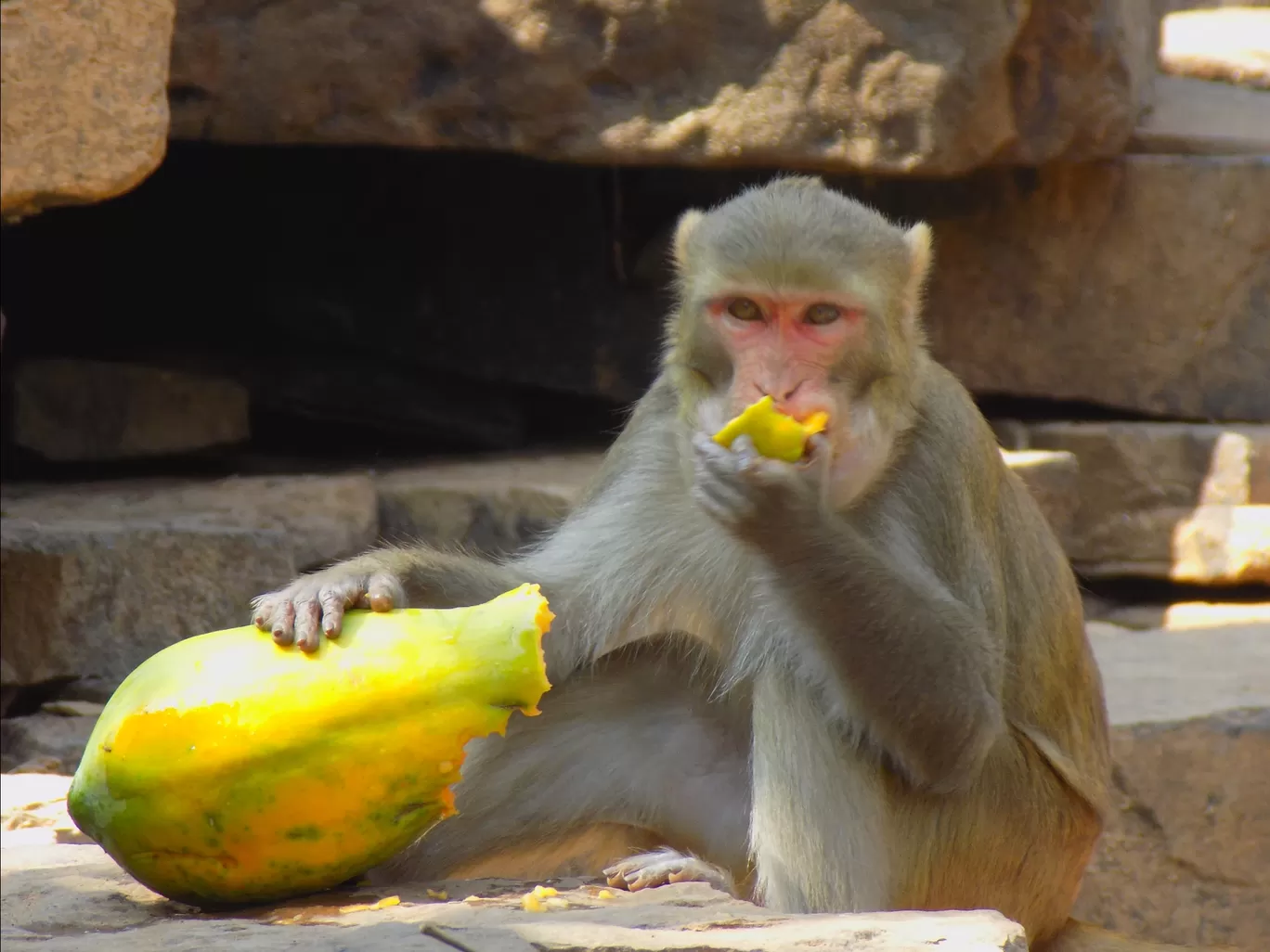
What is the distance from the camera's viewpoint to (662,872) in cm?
386

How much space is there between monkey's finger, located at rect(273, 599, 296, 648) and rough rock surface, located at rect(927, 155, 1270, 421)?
18.1 feet

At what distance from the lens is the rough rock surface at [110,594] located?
6.21 m

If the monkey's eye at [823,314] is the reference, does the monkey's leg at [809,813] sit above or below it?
below

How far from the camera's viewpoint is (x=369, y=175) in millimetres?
8773

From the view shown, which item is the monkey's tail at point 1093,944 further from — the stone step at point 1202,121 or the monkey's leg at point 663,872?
the stone step at point 1202,121

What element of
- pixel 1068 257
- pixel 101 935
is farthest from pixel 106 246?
pixel 101 935

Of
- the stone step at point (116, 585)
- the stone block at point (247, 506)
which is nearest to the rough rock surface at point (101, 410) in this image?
the stone block at point (247, 506)

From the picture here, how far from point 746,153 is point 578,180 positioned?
1.74m

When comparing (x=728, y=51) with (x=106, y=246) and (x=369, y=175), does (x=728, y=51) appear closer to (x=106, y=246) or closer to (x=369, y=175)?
(x=369, y=175)

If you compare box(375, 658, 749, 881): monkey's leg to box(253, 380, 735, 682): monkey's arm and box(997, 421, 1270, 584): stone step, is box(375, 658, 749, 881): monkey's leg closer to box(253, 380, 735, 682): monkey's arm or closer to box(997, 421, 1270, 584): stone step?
box(253, 380, 735, 682): monkey's arm

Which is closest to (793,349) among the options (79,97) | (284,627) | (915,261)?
(915,261)

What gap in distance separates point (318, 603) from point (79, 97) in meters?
2.47

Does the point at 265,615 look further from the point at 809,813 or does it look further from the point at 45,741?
the point at 45,741

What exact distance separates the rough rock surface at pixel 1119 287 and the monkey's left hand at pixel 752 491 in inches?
196
